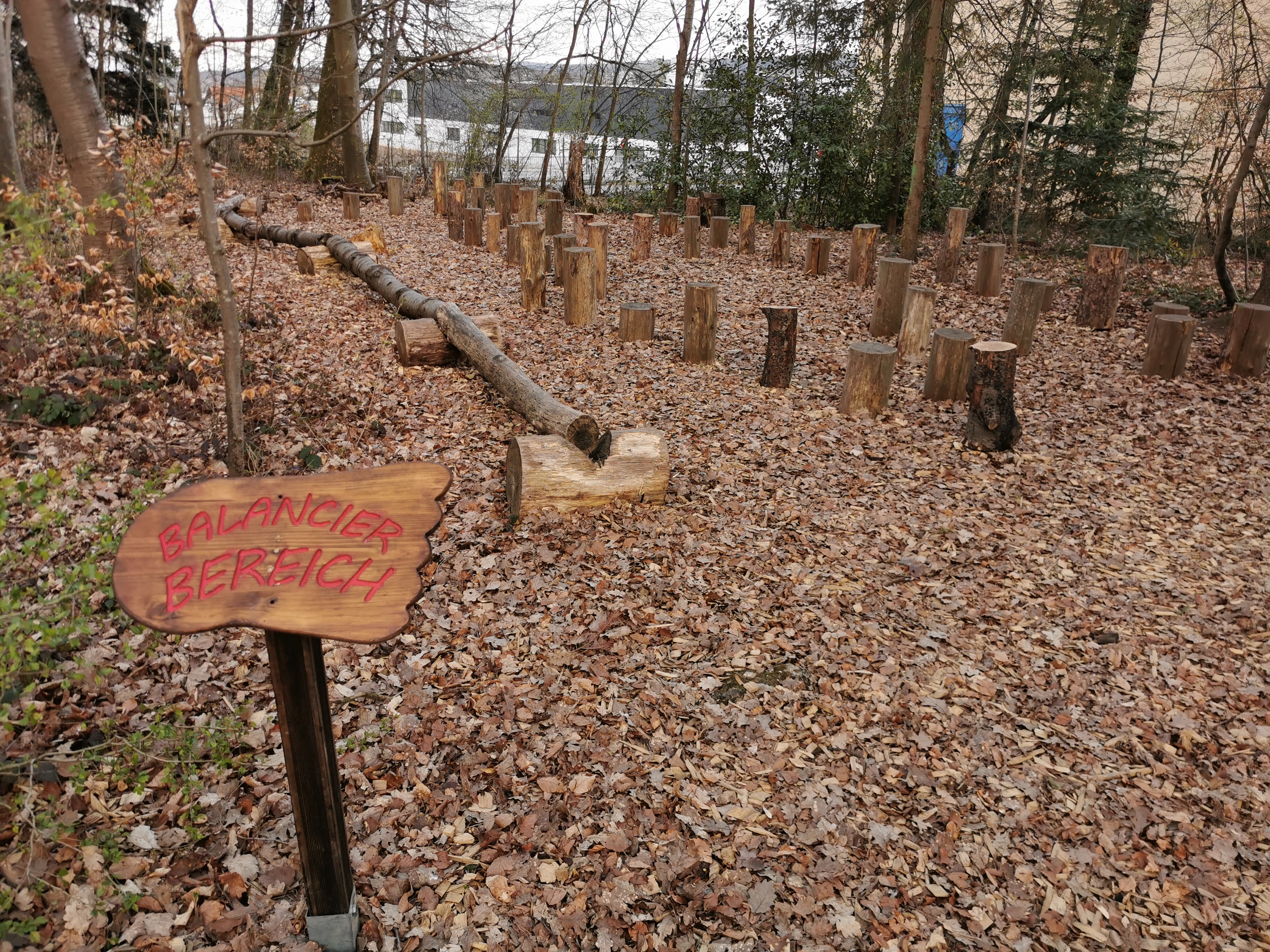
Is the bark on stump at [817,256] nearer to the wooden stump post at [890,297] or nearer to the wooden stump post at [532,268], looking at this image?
→ the wooden stump post at [890,297]

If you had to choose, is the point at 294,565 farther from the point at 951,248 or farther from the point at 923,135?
the point at 923,135

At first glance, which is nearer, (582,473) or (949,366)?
(582,473)

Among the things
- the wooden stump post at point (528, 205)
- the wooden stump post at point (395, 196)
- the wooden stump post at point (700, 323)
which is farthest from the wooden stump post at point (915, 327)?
the wooden stump post at point (395, 196)

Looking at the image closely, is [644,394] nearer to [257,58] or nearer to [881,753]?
[881,753]

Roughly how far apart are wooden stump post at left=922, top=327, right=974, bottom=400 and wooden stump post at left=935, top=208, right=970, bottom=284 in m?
3.47

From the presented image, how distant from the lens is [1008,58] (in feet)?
36.9

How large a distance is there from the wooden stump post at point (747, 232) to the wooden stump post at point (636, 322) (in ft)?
14.4

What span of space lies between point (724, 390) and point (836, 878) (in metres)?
4.49

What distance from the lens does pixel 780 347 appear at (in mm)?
6715

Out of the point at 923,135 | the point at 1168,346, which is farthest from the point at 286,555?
the point at 923,135

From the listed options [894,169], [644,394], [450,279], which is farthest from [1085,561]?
[894,169]

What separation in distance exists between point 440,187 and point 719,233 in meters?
5.19

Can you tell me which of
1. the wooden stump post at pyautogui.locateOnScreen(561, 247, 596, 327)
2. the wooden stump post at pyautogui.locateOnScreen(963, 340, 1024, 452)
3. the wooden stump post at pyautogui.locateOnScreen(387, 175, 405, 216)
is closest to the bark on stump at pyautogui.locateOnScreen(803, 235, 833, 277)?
the wooden stump post at pyautogui.locateOnScreen(561, 247, 596, 327)

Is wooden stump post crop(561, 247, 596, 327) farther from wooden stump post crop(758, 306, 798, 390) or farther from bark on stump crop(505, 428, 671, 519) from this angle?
bark on stump crop(505, 428, 671, 519)
